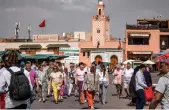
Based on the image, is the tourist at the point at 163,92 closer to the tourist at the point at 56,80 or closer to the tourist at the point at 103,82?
the tourist at the point at 103,82

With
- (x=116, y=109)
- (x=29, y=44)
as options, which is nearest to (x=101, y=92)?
(x=116, y=109)

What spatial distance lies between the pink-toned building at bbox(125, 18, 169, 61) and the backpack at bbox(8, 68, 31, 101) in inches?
2487

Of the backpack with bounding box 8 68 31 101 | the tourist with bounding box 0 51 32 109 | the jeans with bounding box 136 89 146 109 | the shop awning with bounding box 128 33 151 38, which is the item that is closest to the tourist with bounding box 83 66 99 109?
the jeans with bounding box 136 89 146 109

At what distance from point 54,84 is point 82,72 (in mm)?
1218

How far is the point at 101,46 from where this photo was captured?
70.7 meters

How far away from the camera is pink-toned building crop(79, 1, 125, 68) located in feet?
228

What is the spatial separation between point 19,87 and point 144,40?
213ft

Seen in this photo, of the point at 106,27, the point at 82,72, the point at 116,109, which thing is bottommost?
the point at 116,109

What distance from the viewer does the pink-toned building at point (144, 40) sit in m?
70.3

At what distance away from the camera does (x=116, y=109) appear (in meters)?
15.2

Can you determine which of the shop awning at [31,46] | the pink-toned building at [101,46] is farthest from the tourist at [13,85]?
the shop awning at [31,46]

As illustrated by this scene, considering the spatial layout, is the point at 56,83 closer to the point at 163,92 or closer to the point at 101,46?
the point at 163,92

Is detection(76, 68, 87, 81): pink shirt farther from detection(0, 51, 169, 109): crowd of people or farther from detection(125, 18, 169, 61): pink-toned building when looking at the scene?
detection(125, 18, 169, 61): pink-toned building

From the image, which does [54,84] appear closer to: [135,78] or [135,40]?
[135,78]
